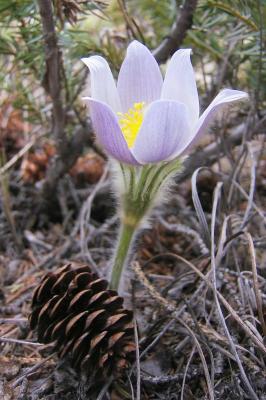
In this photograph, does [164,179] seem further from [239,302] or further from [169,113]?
[239,302]

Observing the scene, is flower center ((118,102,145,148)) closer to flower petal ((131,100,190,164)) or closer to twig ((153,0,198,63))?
flower petal ((131,100,190,164))

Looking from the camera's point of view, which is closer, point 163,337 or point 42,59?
point 163,337

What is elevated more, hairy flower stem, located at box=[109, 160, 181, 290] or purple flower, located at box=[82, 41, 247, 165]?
purple flower, located at box=[82, 41, 247, 165]

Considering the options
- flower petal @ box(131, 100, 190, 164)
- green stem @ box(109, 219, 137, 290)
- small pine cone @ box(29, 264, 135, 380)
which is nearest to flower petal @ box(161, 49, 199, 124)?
flower petal @ box(131, 100, 190, 164)

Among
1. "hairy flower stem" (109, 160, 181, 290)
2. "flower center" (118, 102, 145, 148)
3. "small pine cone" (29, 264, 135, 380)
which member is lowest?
"small pine cone" (29, 264, 135, 380)

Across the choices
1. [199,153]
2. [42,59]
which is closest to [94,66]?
[42,59]

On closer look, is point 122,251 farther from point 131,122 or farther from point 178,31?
point 178,31

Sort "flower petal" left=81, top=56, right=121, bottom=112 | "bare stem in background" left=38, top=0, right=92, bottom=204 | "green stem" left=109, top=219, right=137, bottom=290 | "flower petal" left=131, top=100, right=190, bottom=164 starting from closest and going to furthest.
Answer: "flower petal" left=131, top=100, right=190, bottom=164, "flower petal" left=81, top=56, right=121, bottom=112, "green stem" left=109, top=219, right=137, bottom=290, "bare stem in background" left=38, top=0, right=92, bottom=204
